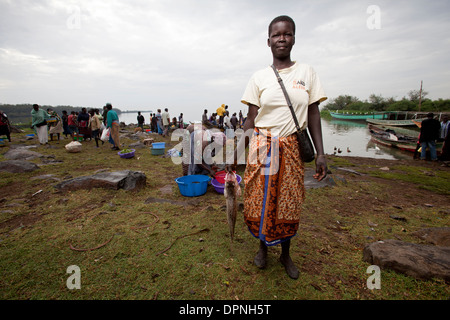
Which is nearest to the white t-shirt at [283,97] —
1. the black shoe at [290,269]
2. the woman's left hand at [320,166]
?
the woman's left hand at [320,166]

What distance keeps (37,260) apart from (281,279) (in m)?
2.79

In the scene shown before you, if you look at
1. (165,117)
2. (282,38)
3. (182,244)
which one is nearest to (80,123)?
(165,117)

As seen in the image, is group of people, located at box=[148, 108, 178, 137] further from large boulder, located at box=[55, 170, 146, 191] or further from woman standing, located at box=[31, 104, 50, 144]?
large boulder, located at box=[55, 170, 146, 191]

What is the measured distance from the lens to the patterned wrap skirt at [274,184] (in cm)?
183

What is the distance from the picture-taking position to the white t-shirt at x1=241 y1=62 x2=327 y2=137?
178cm

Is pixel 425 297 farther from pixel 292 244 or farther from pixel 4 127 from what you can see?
pixel 4 127

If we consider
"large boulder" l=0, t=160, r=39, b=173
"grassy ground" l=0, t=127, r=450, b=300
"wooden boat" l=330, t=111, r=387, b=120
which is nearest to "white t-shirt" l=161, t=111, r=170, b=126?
"large boulder" l=0, t=160, r=39, b=173

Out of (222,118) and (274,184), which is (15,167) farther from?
(222,118)

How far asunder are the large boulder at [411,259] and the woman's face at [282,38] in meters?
2.40

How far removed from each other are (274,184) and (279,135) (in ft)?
1.52

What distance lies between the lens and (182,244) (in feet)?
8.69

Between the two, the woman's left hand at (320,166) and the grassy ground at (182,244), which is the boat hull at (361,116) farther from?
the woman's left hand at (320,166)

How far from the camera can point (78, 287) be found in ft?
6.44

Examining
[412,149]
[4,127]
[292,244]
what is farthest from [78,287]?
[412,149]
